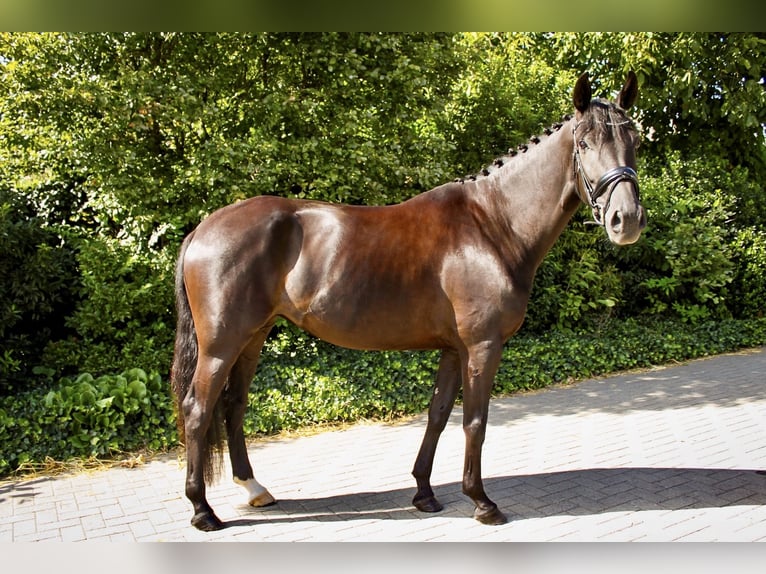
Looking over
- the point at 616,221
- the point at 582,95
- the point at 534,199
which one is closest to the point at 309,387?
the point at 534,199

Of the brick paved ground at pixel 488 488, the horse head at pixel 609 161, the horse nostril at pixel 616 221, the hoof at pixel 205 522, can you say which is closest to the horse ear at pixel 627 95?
the horse head at pixel 609 161

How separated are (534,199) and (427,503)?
1928mm

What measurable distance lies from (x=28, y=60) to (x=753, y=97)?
9.86m

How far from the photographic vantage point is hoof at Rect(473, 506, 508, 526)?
3.34 metres

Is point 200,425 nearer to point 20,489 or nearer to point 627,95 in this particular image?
point 20,489

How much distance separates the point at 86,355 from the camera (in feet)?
18.8

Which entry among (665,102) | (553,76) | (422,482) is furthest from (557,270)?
(422,482)

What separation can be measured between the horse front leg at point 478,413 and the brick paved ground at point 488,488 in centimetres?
10

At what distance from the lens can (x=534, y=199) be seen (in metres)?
3.37

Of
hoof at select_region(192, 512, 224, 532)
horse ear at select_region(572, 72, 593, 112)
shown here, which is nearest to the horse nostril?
horse ear at select_region(572, 72, 593, 112)

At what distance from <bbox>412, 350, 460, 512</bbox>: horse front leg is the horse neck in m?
0.77

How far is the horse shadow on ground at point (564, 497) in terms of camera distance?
3506 mm

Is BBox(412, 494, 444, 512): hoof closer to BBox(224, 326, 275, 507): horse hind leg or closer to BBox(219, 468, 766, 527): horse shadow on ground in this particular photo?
BBox(219, 468, 766, 527): horse shadow on ground
